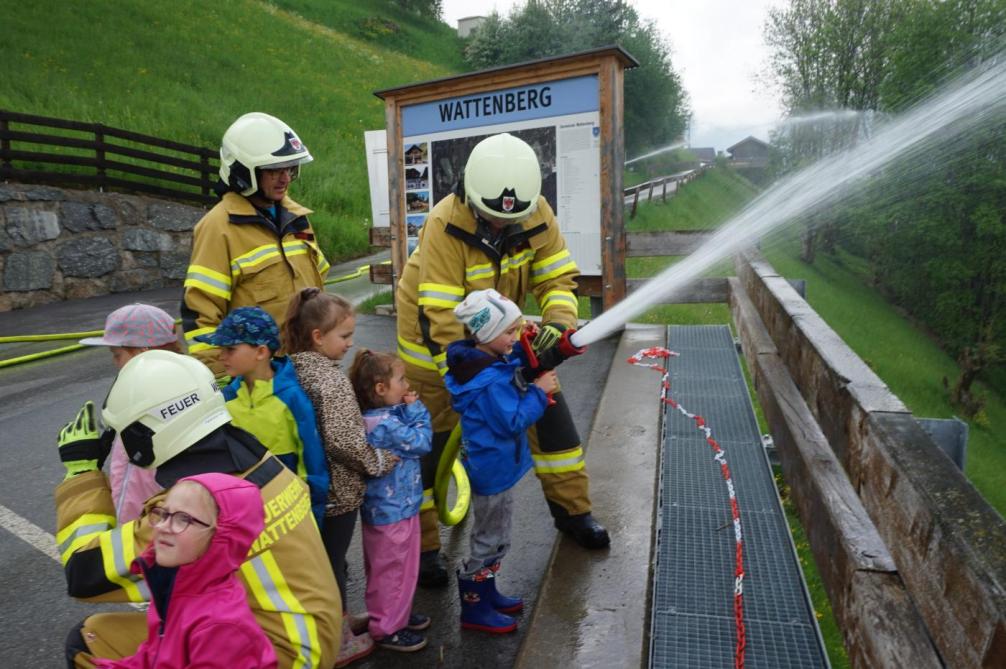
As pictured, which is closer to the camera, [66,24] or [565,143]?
[565,143]

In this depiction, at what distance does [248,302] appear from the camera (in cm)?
340

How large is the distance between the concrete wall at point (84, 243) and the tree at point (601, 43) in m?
30.5

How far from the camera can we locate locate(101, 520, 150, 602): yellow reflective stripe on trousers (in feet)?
6.89

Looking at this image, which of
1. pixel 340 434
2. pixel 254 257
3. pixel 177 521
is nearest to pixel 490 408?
pixel 340 434

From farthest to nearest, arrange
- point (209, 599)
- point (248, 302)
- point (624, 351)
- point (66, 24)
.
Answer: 1. point (66, 24)
2. point (624, 351)
3. point (248, 302)
4. point (209, 599)

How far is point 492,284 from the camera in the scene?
3629 millimetres

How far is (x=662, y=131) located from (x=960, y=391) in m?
30.3

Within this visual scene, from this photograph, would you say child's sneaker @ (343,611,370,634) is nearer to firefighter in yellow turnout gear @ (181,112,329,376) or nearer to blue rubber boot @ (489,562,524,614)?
blue rubber boot @ (489,562,524,614)

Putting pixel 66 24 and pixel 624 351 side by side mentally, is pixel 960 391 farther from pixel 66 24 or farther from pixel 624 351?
pixel 66 24

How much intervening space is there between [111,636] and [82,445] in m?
0.62

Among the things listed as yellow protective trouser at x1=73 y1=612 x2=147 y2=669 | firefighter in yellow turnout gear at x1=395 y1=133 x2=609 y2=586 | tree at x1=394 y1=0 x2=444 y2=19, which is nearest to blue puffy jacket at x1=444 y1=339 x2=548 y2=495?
firefighter in yellow turnout gear at x1=395 y1=133 x2=609 y2=586

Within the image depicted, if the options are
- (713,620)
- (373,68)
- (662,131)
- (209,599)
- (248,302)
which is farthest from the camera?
(662,131)

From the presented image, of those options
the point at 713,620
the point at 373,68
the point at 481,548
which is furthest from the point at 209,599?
the point at 373,68

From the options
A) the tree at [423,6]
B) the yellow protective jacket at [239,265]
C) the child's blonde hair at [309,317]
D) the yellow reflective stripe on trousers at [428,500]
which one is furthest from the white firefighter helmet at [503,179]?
the tree at [423,6]
